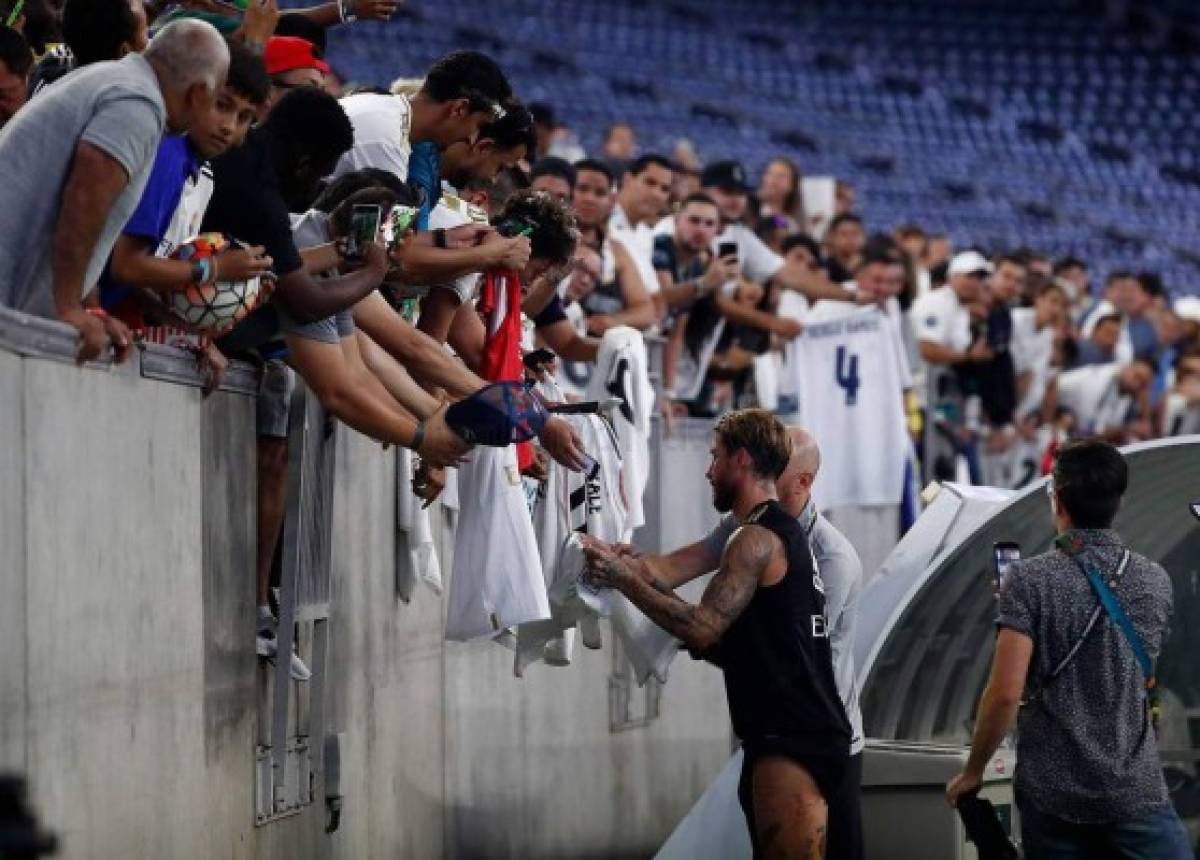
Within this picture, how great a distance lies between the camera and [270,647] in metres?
7.85

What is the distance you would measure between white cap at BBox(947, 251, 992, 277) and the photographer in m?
11.4

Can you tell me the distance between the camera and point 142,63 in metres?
6.49

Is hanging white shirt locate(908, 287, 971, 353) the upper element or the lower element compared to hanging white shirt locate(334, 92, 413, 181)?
upper

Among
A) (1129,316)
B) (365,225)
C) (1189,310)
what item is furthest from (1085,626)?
(1189,310)

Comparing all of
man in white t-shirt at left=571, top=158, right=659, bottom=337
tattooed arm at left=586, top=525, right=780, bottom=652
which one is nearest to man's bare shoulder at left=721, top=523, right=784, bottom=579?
tattooed arm at left=586, top=525, right=780, bottom=652

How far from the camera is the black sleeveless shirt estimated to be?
810 centimetres

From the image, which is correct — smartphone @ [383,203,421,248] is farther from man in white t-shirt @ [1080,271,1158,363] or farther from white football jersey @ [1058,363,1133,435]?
man in white t-shirt @ [1080,271,1158,363]

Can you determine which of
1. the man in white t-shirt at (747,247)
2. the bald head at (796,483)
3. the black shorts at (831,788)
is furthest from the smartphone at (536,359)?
the man in white t-shirt at (747,247)

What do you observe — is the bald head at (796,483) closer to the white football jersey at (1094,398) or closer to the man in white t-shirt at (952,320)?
the man in white t-shirt at (952,320)

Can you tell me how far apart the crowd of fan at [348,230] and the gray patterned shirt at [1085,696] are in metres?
1.75

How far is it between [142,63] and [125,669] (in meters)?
1.47

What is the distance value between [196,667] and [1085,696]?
2.41 meters

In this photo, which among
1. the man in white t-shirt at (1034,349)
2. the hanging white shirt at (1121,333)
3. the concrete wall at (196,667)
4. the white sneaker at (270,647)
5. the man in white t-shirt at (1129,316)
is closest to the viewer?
the concrete wall at (196,667)

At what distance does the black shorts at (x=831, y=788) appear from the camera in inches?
320
